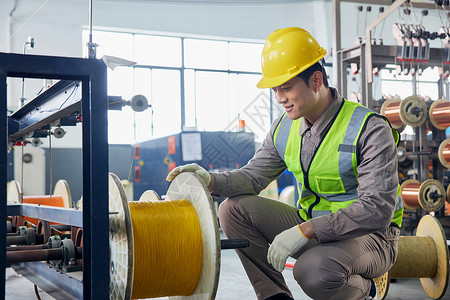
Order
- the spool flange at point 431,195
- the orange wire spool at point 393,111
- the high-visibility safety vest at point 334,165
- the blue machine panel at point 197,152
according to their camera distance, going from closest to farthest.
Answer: the high-visibility safety vest at point 334,165 < the spool flange at point 431,195 < the orange wire spool at point 393,111 < the blue machine panel at point 197,152

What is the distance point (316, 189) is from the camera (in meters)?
2.41

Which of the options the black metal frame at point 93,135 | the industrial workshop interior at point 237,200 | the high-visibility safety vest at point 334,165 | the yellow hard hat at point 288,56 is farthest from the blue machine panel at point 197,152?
the black metal frame at point 93,135

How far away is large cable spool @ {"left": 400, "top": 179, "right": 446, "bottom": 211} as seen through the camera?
4973 mm

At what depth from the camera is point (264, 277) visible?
8.20 ft

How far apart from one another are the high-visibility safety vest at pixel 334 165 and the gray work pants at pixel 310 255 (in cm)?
15

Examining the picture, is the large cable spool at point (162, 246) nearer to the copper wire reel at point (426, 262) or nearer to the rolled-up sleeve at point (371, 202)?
the rolled-up sleeve at point (371, 202)

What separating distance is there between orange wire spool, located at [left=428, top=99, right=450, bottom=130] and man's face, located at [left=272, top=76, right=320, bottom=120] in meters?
3.22

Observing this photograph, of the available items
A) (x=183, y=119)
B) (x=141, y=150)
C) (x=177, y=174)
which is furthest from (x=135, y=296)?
(x=183, y=119)

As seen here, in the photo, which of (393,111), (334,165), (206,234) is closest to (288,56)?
(334,165)

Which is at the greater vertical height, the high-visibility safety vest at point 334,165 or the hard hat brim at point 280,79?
the hard hat brim at point 280,79

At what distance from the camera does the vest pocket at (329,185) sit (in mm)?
2309

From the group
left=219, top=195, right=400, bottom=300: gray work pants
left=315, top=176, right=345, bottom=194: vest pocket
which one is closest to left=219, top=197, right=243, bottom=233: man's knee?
left=219, top=195, right=400, bottom=300: gray work pants

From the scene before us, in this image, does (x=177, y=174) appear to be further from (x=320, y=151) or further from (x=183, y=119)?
(x=183, y=119)

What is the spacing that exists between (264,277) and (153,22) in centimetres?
950
